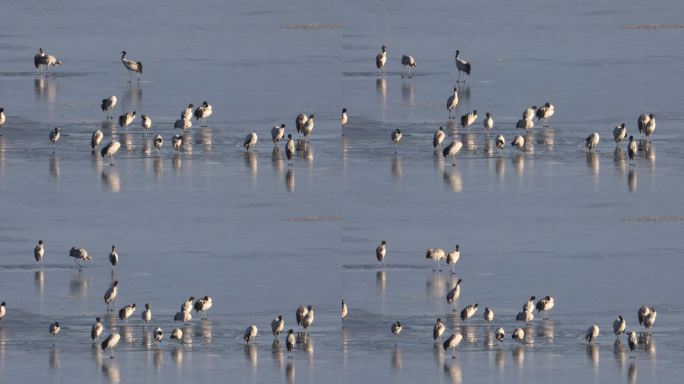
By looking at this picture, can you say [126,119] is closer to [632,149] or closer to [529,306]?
[632,149]

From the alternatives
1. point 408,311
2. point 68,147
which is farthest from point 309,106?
point 408,311

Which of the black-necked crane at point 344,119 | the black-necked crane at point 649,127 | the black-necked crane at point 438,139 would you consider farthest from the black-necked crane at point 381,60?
the black-necked crane at point 649,127

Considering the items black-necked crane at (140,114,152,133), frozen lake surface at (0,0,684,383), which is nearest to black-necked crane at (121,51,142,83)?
frozen lake surface at (0,0,684,383)

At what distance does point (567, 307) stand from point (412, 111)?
21.1m

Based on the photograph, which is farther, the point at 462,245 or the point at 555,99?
the point at 555,99

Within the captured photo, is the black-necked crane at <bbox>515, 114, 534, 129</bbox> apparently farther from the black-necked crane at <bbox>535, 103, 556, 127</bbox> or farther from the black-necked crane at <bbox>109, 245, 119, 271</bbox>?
the black-necked crane at <bbox>109, 245, 119, 271</bbox>

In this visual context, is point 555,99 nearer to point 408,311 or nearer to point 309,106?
point 309,106

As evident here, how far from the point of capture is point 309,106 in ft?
269

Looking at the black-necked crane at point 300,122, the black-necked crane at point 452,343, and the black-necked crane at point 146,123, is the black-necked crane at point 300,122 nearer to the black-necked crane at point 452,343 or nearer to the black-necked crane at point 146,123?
the black-necked crane at point 146,123

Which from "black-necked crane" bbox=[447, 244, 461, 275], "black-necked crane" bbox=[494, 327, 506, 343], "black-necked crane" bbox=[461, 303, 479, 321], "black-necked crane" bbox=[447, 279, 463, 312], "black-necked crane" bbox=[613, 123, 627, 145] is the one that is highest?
"black-necked crane" bbox=[613, 123, 627, 145]

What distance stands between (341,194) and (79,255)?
8.00m

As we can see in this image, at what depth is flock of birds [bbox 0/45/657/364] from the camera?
58.9 m

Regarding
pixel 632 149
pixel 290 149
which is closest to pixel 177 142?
pixel 290 149

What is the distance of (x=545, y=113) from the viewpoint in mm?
79938
